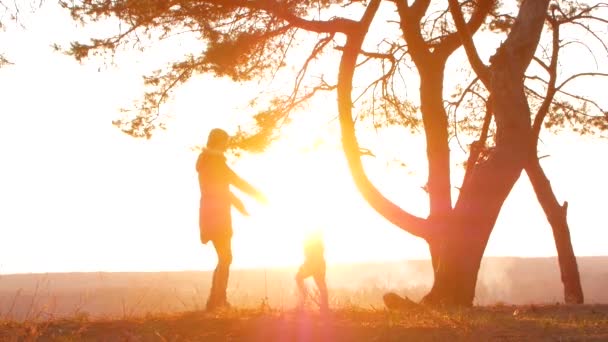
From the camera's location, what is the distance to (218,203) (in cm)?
1010

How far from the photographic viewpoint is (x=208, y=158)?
10.2 meters

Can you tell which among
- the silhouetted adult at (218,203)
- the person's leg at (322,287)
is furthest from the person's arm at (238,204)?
the person's leg at (322,287)

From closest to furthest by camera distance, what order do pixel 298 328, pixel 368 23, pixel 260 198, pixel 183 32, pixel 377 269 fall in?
pixel 298 328
pixel 260 198
pixel 368 23
pixel 183 32
pixel 377 269

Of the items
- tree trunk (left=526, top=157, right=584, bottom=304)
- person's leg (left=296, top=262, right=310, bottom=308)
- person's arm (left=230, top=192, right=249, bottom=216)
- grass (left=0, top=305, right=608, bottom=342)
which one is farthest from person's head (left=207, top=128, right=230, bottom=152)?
tree trunk (left=526, top=157, right=584, bottom=304)

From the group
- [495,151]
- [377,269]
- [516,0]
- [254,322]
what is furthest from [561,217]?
[377,269]

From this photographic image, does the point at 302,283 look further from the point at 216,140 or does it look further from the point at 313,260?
the point at 216,140

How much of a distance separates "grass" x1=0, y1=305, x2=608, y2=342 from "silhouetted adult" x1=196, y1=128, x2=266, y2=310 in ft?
3.87

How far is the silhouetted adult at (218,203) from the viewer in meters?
10.0

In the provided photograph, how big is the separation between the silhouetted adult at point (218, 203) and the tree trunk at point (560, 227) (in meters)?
7.15

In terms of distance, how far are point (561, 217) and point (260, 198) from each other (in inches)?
314

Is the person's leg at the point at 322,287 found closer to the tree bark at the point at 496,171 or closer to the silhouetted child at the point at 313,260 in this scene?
the silhouetted child at the point at 313,260

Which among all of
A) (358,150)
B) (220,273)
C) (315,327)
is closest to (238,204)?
(220,273)

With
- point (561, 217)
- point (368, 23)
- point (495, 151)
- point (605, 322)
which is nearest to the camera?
point (605, 322)

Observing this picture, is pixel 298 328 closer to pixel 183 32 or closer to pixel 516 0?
pixel 183 32
